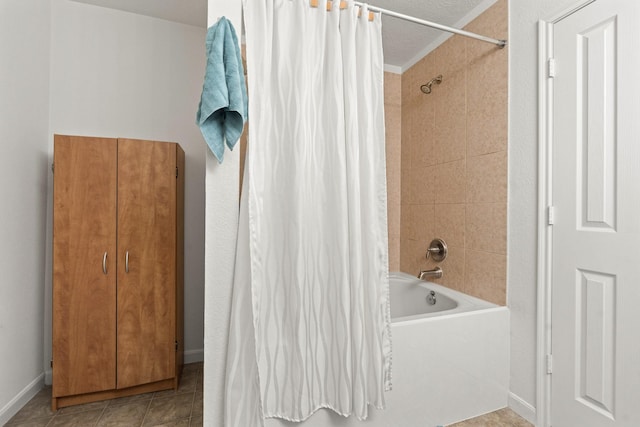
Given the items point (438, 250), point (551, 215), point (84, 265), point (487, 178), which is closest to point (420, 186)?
point (438, 250)

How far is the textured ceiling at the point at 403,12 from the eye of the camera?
206 cm

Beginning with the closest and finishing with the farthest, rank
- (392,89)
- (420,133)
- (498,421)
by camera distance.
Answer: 1. (498,421)
2. (420,133)
3. (392,89)

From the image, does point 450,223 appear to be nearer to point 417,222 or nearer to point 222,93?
point 417,222

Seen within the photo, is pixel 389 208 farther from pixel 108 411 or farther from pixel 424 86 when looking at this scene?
pixel 108 411

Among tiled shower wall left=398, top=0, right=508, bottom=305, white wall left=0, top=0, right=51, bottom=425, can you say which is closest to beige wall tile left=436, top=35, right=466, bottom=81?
tiled shower wall left=398, top=0, right=508, bottom=305

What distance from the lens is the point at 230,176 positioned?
1337 mm

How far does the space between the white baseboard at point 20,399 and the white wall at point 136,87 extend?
0.17 m

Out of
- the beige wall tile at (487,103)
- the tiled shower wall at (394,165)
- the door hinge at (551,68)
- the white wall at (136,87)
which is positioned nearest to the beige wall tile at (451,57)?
the beige wall tile at (487,103)

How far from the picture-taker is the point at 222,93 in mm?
1180

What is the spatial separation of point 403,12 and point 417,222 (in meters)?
1.51

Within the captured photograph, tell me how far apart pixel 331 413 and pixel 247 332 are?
579 millimetres

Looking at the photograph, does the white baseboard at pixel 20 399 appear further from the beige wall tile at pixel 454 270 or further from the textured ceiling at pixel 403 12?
the beige wall tile at pixel 454 270

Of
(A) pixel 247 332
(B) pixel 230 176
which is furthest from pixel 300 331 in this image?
(B) pixel 230 176

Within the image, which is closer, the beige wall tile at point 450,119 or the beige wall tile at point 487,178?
the beige wall tile at point 487,178
